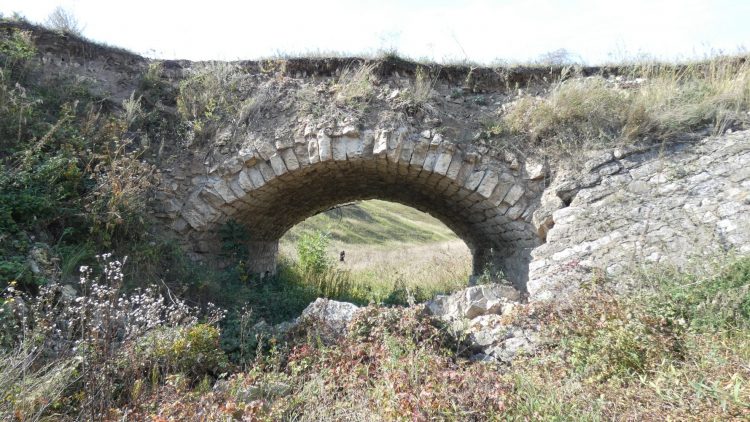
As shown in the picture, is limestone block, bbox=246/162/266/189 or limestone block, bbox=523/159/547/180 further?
limestone block, bbox=246/162/266/189

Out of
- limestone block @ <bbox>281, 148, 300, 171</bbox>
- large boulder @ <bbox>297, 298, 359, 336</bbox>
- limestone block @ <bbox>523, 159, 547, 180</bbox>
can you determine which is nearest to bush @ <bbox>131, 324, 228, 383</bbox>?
large boulder @ <bbox>297, 298, 359, 336</bbox>

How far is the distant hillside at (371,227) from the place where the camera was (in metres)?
20.8

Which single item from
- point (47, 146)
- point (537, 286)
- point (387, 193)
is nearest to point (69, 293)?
point (47, 146)

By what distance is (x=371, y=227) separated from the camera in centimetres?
2466

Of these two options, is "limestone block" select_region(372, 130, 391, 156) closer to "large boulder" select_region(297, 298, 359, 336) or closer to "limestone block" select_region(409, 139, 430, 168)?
"limestone block" select_region(409, 139, 430, 168)

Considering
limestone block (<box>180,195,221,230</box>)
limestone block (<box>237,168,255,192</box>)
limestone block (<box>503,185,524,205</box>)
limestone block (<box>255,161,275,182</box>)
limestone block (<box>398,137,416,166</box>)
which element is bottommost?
limestone block (<box>180,195,221,230</box>)

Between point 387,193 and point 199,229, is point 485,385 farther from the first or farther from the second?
point 387,193

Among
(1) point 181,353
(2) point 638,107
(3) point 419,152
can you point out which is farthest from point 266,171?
(2) point 638,107


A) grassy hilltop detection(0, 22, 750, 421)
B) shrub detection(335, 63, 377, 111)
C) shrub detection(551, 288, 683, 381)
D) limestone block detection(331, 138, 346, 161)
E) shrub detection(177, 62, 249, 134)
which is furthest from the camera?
shrub detection(177, 62, 249, 134)

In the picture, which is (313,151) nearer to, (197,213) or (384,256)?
(197,213)

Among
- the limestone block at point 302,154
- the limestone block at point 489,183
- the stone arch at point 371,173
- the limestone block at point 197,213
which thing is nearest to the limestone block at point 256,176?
the stone arch at point 371,173

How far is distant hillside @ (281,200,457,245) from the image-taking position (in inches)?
817

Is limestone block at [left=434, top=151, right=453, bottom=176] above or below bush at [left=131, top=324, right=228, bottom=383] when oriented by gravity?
above

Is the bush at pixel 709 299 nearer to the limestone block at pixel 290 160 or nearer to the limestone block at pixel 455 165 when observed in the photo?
the limestone block at pixel 455 165
